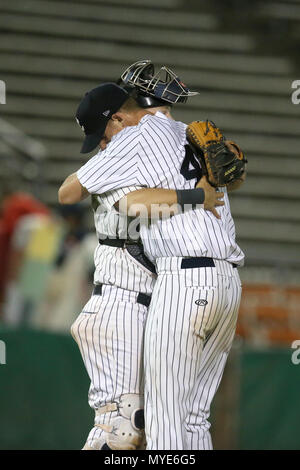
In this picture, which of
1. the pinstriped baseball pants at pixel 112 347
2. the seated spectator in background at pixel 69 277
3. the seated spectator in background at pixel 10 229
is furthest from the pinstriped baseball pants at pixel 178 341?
the seated spectator in background at pixel 10 229

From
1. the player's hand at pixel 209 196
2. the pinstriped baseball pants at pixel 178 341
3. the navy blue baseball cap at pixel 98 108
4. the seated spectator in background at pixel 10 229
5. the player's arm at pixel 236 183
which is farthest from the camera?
the seated spectator in background at pixel 10 229

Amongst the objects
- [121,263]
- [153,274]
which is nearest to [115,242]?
[121,263]

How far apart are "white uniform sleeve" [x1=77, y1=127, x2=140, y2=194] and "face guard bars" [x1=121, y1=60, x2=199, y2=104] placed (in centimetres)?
26

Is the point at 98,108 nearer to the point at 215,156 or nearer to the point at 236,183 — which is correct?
the point at 215,156

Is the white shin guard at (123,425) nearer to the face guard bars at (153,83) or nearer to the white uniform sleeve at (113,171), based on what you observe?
the white uniform sleeve at (113,171)

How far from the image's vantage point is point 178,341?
399 cm

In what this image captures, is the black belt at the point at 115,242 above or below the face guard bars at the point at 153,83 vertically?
below

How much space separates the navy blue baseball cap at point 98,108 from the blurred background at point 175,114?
373 cm

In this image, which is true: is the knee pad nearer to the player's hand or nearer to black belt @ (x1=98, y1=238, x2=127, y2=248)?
black belt @ (x1=98, y1=238, x2=127, y2=248)

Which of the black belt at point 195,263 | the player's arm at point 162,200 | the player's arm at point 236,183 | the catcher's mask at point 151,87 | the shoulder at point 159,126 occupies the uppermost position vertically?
the catcher's mask at point 151,87

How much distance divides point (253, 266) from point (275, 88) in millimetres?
3874

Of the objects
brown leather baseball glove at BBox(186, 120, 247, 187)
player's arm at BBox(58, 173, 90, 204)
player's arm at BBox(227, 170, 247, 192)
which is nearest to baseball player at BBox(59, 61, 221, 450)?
player's arm at BBox(58, 173, 90, 204)

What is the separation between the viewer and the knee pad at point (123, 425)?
4.14 meters

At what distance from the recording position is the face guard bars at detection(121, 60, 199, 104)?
168 inches
